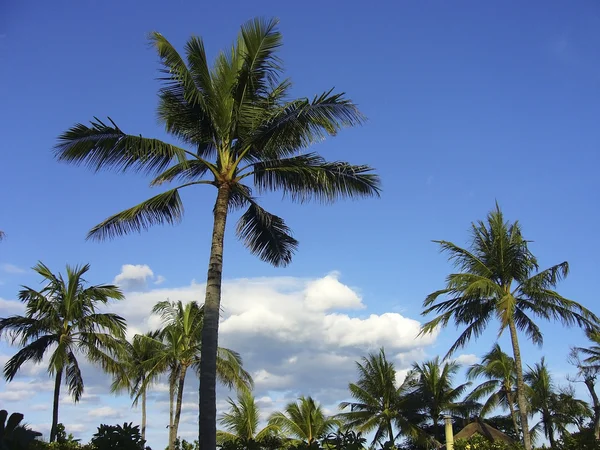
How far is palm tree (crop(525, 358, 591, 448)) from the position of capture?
130 feet

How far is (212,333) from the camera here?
898cm

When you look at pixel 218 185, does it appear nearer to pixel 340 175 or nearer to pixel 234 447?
pixel 340 175

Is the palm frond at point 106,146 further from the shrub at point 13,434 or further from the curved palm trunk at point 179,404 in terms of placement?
the curved palm trunk at point 179,404

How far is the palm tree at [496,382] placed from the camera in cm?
3700

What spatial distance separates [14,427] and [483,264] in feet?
63.4

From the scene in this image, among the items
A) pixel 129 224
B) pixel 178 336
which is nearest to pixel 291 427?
pixel 178 336

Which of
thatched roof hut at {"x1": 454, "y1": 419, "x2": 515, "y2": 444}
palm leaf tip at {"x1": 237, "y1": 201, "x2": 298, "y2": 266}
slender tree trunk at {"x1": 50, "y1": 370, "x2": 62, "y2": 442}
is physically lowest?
thatched roof hut at {"x1": 454, "y1": 419, "x2": 515, "y2": 444}

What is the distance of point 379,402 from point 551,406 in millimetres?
14637

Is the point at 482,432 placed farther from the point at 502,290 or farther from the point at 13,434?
the point at 13,434

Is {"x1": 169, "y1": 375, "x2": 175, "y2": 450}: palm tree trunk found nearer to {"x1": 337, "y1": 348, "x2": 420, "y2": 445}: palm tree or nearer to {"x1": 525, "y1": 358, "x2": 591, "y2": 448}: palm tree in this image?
{"x1": 337, "y1": 348, "x2": 420, "y2": 445}: palm tree

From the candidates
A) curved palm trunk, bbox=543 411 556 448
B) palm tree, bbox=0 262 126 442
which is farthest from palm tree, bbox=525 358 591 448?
palm tree, bbox=0 262 126 442

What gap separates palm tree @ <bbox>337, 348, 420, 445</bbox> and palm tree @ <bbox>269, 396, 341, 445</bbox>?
1445 millimetres

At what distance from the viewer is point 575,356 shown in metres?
33.9

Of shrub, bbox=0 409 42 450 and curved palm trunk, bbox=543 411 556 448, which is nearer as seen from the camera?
shrub, bbox=0 409 42 450
